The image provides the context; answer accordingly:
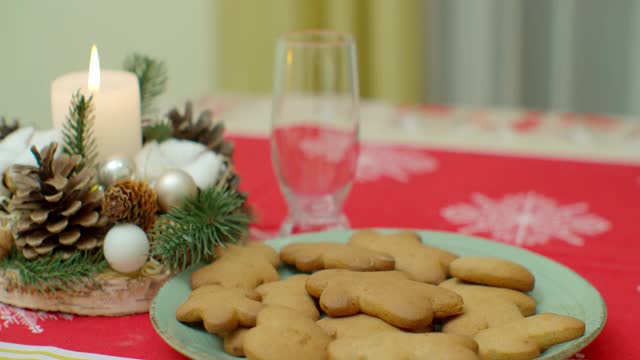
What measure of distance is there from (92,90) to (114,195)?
0.35 ft

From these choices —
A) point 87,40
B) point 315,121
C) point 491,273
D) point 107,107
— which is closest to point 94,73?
point 107,107

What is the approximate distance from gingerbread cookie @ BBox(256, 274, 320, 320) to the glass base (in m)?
0.26

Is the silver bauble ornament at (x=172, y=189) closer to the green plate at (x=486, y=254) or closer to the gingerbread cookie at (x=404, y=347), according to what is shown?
the green plate at (x=486, y=254)

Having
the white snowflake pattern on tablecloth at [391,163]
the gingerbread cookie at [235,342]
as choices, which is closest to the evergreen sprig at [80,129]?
the gingerbread cookie at [235,342]

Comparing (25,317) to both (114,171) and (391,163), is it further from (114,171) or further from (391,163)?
(391,163)

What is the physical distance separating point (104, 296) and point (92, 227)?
0.06 m

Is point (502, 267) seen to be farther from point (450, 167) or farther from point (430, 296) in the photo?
point (450, 167)

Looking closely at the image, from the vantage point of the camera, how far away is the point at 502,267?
0.60 meters

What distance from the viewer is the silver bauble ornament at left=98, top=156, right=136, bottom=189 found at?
660mm

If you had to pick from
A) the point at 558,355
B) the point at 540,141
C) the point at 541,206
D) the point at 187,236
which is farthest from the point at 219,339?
the point at 540,141

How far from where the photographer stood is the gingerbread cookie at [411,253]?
62 centimetres

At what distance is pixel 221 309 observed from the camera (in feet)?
1.74

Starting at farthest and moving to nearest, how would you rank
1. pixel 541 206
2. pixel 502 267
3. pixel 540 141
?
pixel 540 141
pixel 541 206
pixel 502 267

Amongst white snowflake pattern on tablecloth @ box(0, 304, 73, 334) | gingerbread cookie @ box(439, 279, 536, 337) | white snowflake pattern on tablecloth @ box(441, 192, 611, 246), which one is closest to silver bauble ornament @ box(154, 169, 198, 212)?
white snowflake pattern on tablecloth @ box(0, 304, 73, 334)
